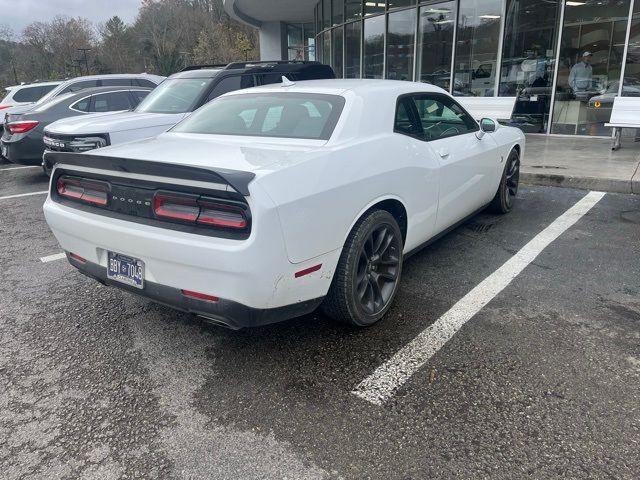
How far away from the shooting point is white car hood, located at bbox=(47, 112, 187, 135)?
661 cm

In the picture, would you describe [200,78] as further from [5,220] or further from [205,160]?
[205,160]

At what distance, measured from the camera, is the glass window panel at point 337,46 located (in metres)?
17.5

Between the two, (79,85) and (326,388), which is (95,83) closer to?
(79,85)

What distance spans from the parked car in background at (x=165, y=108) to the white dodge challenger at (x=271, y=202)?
114 inches

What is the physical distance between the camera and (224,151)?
3.10 meters

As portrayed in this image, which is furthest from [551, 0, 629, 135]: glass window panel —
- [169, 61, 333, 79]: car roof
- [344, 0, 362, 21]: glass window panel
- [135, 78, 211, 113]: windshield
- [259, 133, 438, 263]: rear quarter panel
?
[259, 133, 438, 263]: rear quarter panel

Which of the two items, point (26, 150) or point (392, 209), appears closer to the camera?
point (392, 209)

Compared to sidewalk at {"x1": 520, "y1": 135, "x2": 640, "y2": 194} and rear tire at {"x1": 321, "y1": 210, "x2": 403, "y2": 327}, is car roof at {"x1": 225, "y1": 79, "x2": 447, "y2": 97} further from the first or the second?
sidewalk at {"x1": 520, "y1": 135, "x2": 640, "y2": 194}

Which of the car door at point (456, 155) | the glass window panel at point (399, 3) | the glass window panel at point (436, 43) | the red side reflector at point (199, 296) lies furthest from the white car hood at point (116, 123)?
the glass window panel at point (399, 3)

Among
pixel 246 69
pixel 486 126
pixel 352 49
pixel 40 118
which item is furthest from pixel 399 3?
pixel 486 126

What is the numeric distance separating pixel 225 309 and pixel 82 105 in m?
8.26

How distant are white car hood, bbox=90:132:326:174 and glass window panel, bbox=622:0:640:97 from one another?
9.70 meters

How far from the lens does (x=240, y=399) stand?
8.81ft

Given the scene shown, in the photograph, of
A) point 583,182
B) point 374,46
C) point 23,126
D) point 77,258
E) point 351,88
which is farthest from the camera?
point 374,46
